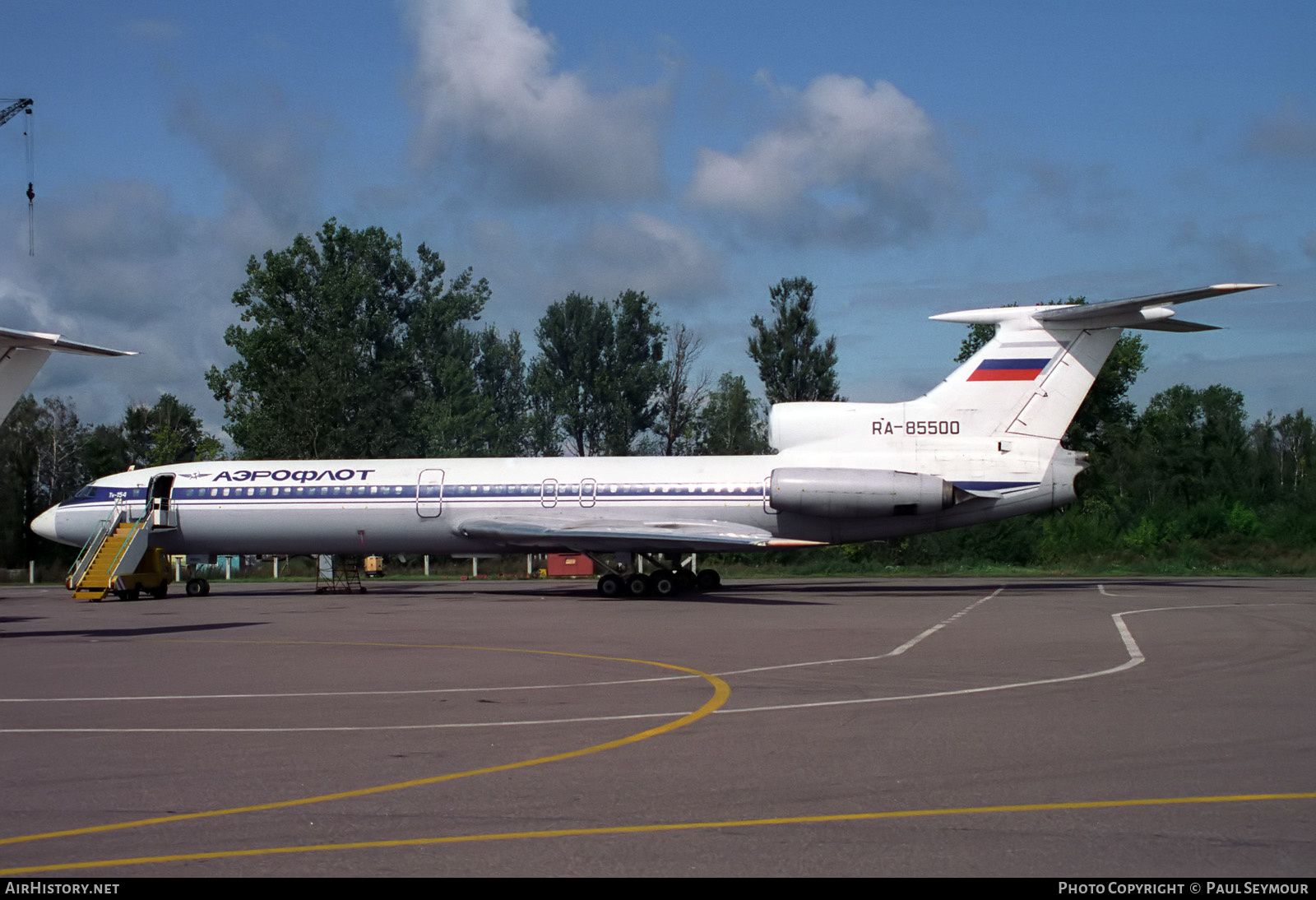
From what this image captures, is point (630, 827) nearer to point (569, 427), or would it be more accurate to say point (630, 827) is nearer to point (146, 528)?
point (146, 528)

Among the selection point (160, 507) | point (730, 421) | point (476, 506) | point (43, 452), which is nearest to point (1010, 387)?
point (476, 506)

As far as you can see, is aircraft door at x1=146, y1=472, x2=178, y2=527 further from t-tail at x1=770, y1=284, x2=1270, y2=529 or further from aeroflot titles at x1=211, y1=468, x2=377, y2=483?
t-tail at x1=770, y1=284, x2=1270, y2=529

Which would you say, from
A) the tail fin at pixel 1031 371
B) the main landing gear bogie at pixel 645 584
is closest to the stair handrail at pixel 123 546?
the main landing gear bogie at pixel 645 584

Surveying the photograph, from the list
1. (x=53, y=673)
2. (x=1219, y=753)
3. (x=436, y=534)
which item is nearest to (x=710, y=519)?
(x=436, y=534)

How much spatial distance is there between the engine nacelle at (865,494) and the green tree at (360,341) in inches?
1408

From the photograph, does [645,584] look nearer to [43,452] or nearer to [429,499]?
[429,499]

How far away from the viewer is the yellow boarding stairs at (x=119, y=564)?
1048 inches

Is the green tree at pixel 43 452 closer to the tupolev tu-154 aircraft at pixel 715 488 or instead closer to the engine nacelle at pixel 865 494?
the tupolev tu-154 aircraft at pixel 715 488

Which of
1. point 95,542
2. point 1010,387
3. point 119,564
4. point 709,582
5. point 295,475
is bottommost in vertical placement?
point 709,582

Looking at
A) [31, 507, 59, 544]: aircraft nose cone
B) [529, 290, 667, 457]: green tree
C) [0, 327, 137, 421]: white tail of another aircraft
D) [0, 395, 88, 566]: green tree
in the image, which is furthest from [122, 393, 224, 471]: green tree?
[0, 327, 137, 421]: white tail of another aircraft

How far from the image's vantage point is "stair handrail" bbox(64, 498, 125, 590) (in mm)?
27062

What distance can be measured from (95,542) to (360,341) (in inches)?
1468

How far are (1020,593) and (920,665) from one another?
13654 mm

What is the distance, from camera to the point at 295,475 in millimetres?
28375
